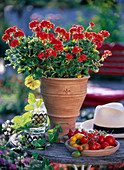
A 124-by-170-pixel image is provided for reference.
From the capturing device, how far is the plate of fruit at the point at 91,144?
5.36 feet

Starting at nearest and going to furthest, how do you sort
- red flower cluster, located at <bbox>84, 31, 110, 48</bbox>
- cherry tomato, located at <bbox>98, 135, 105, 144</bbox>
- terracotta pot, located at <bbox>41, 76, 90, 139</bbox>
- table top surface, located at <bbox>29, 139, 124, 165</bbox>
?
table top surface, located at <bbox>29, 139, 124, 165</bbox> < cherry tomato, located at <bbox>98, 135, 105, 144</bbox> < terracotta pot, located at <bbox>41, 76, 90, 139</bbox> < red flower cluster, located at <bbox>84, 31, 110, 48</bbox>

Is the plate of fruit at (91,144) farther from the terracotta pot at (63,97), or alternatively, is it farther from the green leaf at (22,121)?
the green leaf at (22,121)

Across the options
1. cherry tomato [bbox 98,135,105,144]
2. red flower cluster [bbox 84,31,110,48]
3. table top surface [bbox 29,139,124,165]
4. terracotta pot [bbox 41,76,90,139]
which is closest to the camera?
table top surface [bbox 29,139,124,165]

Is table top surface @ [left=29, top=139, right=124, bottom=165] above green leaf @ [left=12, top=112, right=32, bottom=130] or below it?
below

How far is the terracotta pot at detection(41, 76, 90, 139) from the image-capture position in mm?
1825

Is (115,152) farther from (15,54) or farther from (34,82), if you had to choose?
(15,54)

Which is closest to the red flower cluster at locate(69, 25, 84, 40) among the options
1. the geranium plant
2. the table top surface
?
the geranium plant

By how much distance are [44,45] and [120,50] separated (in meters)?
7.01

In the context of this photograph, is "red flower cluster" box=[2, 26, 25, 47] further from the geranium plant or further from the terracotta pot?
the terracotta pot

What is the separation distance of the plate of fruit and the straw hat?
0.75 feet

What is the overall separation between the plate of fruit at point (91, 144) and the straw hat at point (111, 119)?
0.23 meters

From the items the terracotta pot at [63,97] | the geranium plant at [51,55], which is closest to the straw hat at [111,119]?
the terracotta pot at [63,97]

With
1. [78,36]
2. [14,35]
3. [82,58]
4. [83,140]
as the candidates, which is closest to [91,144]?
[83,140]

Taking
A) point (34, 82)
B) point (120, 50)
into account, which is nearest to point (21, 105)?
point (34, 82)
